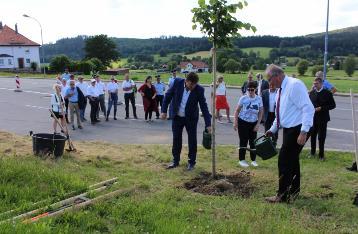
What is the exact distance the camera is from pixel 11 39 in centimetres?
9375

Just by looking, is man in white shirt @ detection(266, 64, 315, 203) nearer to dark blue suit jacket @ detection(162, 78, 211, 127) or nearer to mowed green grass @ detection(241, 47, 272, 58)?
dark blue suit jacket @ detection(162, 78, 211, 127)

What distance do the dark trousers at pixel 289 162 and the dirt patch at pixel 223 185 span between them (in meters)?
0.67

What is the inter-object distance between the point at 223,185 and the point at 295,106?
1.93 meters

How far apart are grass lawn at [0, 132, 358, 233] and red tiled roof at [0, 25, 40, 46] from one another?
297 feet

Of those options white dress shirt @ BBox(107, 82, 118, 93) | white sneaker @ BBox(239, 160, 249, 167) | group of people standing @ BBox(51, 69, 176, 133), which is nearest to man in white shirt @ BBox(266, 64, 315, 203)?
white sneaker @ BBox(239, 160, 249, 167)

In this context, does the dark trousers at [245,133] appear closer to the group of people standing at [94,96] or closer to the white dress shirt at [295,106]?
the white dress shirt at [295,106]

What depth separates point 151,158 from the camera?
9.65 metres

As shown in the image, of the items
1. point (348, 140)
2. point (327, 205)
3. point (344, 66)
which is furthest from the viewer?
point (344, 66)

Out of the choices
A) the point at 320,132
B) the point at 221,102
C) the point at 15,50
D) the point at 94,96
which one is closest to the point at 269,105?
the point at 320,132

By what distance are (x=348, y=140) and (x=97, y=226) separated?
32.1ft

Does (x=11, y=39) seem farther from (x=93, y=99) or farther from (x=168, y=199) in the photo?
(x=168, y=199)

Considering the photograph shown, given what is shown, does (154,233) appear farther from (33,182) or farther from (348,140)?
(348,140)

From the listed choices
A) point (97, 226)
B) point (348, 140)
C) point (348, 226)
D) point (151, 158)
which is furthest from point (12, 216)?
point (348, 140)

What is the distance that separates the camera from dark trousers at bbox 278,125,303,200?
20.5ft
